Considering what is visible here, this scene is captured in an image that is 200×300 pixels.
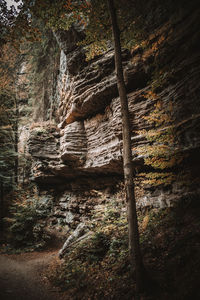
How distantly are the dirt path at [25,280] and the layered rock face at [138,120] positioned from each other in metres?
5.33

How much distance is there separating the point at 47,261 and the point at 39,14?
11832 millimetres

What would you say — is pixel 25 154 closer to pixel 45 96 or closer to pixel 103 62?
pixel 45 96

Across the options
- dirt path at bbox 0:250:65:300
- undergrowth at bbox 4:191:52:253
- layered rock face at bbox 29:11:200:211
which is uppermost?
layered rock face at bbox 29:11:200:211

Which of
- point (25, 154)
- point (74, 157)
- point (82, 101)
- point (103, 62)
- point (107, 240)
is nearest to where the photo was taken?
point (107, 240)

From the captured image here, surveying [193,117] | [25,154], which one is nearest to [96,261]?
[193,117]

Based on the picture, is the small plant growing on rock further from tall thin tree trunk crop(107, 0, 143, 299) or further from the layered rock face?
tall thin tree trunk crop(107, 0, 143, 299)

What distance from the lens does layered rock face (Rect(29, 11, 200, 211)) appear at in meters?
5.94

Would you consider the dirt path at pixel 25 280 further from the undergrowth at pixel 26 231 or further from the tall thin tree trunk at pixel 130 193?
the tall thin tree trunk at pixel 130 193

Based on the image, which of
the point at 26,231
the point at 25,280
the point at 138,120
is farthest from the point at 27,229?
the point at 138,120

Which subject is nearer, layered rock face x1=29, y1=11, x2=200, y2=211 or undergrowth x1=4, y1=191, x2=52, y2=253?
layered rock face x1=29, y1=11, x2=200, y2=211

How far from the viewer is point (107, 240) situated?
6.32 m

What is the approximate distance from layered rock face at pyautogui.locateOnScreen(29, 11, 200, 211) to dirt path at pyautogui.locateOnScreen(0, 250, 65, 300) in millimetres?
5326

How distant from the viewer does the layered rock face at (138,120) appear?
19.5ft

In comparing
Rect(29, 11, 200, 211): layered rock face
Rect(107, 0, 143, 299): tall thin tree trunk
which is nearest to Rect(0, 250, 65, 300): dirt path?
Rect(107, 0, 143, 299): tall thin tree trunk
